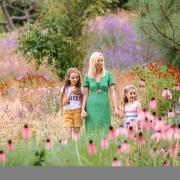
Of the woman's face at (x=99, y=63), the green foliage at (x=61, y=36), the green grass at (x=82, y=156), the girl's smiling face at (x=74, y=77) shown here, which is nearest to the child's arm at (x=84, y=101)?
the girl's smiling face at (x=74, y=77)

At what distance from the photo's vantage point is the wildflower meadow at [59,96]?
558 centimetres

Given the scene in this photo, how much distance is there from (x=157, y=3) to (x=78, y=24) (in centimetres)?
362

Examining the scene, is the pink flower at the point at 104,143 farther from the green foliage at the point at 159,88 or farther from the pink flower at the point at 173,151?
the green foliage at the point at 159,88

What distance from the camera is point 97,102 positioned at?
25.1 ft

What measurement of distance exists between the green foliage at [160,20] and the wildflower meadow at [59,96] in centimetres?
9

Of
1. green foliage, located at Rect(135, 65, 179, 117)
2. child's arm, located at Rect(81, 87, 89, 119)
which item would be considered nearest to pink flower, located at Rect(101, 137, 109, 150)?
child's arm, located at Rect(81, 87, 89, 119)

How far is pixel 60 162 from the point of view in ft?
18.7

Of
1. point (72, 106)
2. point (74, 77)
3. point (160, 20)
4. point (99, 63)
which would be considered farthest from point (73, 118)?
point (160, 20)

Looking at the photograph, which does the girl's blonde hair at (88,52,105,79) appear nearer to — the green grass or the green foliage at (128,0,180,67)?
the green grass

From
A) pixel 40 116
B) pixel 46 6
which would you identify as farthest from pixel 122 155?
pixel 46 6

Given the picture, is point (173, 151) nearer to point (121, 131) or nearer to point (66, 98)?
point (121, 131)

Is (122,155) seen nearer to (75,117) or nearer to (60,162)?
(60,162)

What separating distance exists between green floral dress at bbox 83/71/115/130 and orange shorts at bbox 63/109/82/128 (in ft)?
0.39

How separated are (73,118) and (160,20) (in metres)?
2.78
